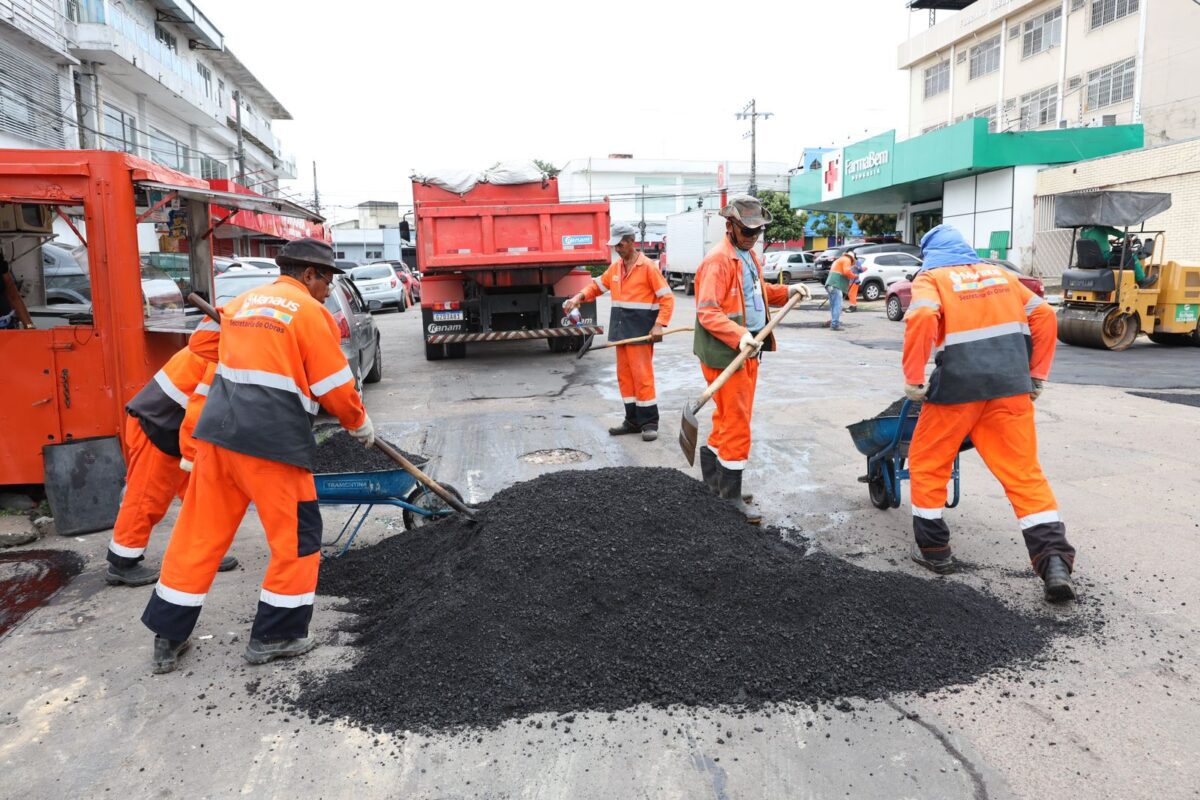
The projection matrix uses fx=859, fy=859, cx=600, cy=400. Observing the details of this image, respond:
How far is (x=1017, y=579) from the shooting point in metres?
4.32

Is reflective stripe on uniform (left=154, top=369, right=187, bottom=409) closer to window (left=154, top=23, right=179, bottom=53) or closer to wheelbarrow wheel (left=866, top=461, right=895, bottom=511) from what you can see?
wheelbarrow wheel (left=866, top=461, right=895, bottom=511)

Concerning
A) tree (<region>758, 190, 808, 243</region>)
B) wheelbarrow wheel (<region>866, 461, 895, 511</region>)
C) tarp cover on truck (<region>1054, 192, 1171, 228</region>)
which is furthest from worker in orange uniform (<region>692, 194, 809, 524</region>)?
tree (<region>758, 190, 808, 243</region>)

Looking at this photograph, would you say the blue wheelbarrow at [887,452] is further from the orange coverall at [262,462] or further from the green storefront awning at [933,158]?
the green storefront awning at [933,158]

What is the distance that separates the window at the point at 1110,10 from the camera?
29556mm

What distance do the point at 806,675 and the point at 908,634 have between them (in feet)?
1.81

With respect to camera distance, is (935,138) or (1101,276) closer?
(1101,276)

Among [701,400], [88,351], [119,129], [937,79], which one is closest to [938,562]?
[701,400]

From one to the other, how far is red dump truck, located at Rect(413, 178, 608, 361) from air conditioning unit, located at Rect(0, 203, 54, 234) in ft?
16.2

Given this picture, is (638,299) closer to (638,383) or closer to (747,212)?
(638,383)

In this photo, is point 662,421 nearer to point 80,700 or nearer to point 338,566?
point 338,566

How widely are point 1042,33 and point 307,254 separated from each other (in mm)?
38638

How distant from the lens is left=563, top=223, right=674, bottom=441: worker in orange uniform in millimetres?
7699

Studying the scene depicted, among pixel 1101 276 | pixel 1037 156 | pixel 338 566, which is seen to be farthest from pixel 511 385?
pixel 1037 156

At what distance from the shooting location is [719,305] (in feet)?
17.7
